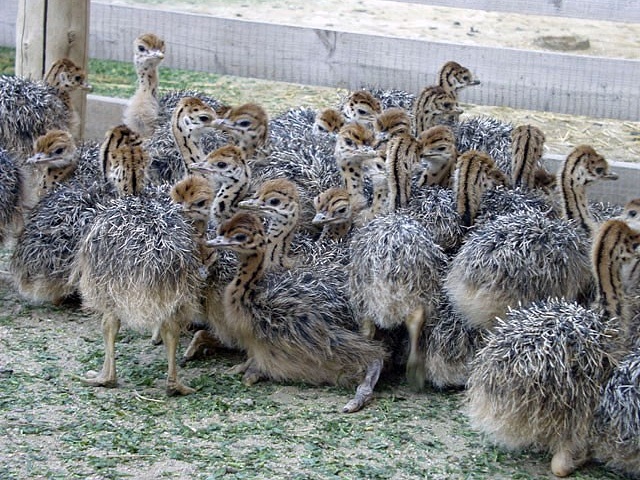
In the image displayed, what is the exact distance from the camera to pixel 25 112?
6953mm

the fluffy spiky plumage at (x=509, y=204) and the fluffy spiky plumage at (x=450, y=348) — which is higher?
the fluffy spiky plumage at (x=509, y=204)

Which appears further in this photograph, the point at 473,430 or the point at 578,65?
the point at 578,65

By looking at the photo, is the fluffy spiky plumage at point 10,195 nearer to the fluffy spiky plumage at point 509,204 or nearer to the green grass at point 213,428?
the green grass at point 213,428

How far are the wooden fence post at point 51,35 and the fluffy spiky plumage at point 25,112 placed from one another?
1.09 feet

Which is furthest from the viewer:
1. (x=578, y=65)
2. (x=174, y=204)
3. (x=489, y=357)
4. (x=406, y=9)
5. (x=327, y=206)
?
(x=406, y=9)

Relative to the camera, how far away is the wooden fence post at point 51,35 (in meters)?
7.40

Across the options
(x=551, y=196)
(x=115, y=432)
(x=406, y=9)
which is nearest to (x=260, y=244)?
(x=115, y=432)

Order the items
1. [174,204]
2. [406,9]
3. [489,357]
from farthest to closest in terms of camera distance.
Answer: [406,9] < [174,204] < [489,357]

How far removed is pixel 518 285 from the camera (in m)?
5.16

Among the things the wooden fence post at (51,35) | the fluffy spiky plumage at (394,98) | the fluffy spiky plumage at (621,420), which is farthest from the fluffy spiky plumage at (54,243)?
the fluffy spiky plumage at (621,420)

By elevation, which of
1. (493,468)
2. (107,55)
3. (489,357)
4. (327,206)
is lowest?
(493,468)

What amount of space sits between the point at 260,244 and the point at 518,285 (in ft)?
3.82

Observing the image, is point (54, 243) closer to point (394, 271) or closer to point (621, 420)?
point (394, 271)

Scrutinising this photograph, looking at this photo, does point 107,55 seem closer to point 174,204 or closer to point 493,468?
point 174,204
